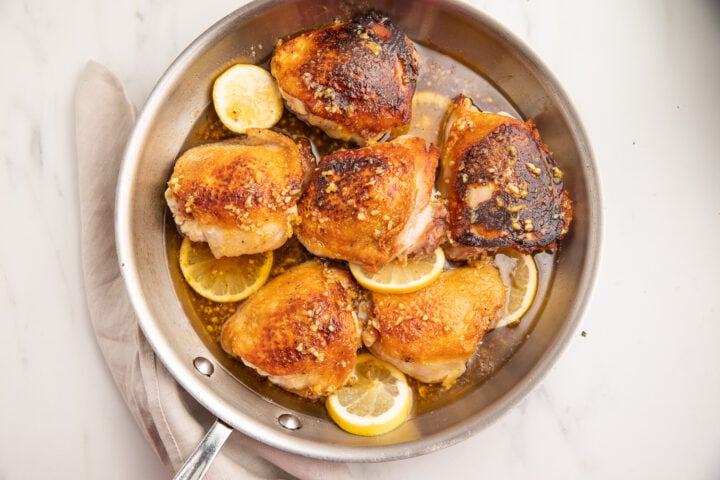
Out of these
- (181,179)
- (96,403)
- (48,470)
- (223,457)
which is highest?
(181,179)

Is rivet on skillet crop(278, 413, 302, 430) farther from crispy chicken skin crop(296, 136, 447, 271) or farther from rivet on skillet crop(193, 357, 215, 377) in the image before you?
crispy chicken skin crop(296, 136, 447, 271)

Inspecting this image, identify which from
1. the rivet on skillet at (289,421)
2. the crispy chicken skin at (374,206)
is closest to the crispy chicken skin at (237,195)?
the crispy chicken skin at (374,206)

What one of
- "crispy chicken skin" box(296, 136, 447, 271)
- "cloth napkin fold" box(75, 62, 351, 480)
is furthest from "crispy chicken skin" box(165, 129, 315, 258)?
"cloth napkin fold" box(75, 62, 351, 480)

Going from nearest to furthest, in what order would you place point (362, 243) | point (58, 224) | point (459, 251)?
point (362, 243) → point (459, 251) → point (58, 224)

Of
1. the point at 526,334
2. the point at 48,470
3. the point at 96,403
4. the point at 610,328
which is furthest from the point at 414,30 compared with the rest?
the point at 48,470

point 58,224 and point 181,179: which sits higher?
point 181,179

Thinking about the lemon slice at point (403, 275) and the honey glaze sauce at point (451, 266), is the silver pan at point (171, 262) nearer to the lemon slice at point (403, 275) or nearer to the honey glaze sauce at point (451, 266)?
the honey glaze sauce at point (451, 266)

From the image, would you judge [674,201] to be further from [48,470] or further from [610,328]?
[48,470]
